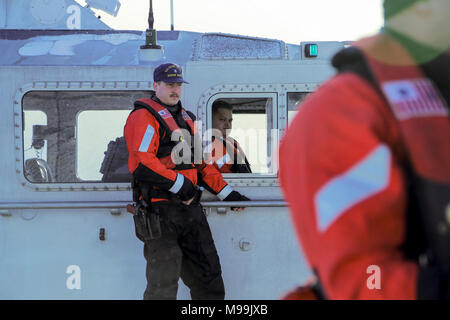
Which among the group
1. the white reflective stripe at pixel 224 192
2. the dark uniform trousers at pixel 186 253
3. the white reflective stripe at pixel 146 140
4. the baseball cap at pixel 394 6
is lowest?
the dark uniform trousers at pixel 186 253

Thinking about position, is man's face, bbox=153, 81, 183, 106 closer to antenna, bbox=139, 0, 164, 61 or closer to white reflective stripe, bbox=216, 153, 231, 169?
antenna, bbox=139, 0, 164, 61

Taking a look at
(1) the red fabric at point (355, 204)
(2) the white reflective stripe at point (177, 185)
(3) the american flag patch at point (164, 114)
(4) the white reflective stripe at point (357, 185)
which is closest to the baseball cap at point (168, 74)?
(3) the american flag patch at point (164, 114)

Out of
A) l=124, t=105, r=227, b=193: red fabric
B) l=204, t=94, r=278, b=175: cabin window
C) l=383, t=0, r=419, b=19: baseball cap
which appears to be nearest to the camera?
l=383, t=0, r=419, b=19: baseball cap

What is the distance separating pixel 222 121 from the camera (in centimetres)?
466

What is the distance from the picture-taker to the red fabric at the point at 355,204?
3.97 feet

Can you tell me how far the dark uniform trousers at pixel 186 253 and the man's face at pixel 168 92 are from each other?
743 mm

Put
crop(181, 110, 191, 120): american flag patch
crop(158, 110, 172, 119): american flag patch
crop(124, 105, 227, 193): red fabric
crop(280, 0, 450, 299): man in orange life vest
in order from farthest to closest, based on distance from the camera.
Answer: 1. crop(181, 110, 191, 120): american flag patch
2. crop(158, 110, 172, 119): american flag patch
3. crop(124, 105, 227, 193): red fabric
4. crop(280, 0, 450, 299): man in orange life vest

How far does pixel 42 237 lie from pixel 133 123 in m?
1.20

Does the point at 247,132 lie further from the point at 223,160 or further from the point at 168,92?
the point at 168,92

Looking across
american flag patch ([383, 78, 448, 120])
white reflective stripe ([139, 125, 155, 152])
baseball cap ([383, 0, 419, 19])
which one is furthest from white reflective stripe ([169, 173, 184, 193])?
american flag patch ([383, 78, 448, 120])

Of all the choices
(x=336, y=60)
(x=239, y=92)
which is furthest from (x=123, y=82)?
(x=336, y=60)

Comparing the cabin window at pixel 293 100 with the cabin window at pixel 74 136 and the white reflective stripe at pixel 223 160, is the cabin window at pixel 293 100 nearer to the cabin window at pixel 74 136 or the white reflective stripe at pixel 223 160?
the white reflective stripe at pixel 223 160

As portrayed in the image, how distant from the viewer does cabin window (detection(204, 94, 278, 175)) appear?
460 cm

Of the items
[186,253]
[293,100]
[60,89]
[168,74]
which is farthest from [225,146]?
[60,89]
